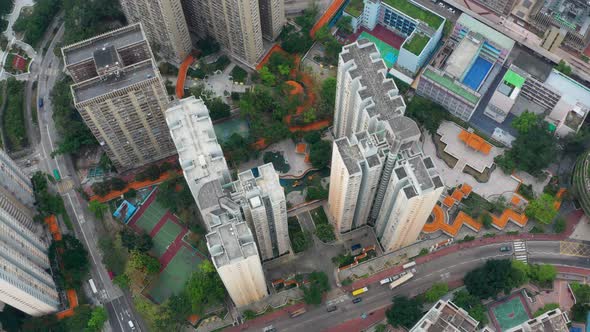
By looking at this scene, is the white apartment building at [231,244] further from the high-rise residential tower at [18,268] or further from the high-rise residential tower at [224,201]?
the high-rise residential tower at [18,268]

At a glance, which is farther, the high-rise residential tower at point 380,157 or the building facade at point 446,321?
the high-rise residential tower at point 380,157

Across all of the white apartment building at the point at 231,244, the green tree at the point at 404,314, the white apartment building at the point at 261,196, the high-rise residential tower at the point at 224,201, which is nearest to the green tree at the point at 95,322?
the high-rise residential tower at the point at 224,201

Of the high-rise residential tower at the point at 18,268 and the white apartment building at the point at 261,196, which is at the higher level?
the white apartment building at the point at 261,196

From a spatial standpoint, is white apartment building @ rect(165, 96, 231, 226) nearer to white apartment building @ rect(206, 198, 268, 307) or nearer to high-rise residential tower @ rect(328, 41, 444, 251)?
white apartment building @ rect(206, 198, 268, 307)

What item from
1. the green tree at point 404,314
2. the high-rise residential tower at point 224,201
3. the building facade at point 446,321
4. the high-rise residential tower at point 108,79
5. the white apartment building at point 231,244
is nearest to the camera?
the white apartment building at point 231,244

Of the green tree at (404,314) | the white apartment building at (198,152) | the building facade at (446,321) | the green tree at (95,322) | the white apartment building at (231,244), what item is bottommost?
the green tree at (95,322)

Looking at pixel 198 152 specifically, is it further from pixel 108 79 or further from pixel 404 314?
pixel 404 314
